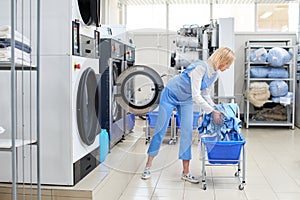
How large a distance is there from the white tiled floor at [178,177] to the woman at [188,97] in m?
0.21

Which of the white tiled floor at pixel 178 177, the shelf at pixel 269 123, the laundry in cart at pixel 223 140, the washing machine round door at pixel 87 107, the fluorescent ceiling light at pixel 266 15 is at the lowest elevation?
the white tiled floor at pixel 178 177

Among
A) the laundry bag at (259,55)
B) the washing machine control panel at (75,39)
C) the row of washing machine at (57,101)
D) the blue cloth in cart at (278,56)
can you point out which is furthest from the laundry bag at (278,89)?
the washing machine control panel at (75,39)

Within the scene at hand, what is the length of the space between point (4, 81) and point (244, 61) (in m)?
6.11

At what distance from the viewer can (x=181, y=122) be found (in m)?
3.96

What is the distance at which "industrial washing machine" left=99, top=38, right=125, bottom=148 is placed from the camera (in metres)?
3.77

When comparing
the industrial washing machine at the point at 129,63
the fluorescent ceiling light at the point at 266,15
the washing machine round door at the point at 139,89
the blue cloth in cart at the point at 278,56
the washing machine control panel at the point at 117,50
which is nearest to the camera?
the washing machine round door at the point at 139,89

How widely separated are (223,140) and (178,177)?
0.66 metres

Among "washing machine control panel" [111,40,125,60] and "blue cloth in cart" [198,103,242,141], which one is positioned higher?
"washing machine control panel" [111,40,125,60]

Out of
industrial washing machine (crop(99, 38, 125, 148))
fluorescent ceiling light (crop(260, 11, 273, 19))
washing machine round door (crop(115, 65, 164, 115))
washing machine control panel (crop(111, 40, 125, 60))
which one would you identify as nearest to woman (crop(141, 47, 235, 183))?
washing machine round door (crop(115, 65, 164, 115))

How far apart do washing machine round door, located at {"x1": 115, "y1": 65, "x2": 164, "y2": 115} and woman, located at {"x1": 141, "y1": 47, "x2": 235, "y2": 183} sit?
188 millimetres

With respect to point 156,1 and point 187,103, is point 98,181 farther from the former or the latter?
point 156,1

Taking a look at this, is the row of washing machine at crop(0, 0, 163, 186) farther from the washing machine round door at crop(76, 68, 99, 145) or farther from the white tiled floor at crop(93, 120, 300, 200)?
the white tiled floor at crop(93, 120, 300, 200)

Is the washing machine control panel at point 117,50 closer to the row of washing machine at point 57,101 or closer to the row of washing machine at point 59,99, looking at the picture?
the row of washing machine at point 59,99

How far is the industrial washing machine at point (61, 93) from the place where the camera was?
108 inches
